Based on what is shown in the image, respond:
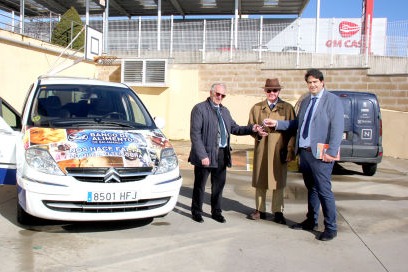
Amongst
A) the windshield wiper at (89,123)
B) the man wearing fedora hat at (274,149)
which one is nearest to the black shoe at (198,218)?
the man wearing fedora hat at (274,149)

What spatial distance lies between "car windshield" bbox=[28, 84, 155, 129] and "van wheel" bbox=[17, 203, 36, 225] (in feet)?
3.22

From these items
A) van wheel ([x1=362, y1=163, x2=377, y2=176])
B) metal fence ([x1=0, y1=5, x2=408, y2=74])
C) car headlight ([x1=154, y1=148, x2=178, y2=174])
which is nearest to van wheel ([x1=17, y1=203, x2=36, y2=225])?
car headlight ([x1=154, y1=148, x2=178, y2=174])

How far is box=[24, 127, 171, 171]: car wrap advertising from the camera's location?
448cm

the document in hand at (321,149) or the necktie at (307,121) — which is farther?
the necktie at (307,121)

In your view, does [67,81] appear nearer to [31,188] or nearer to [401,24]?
[31,188]

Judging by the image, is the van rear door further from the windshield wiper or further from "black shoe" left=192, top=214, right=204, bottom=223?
the windshield wiper

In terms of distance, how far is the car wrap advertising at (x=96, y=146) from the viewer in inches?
176

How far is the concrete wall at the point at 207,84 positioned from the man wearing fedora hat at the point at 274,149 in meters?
8.56

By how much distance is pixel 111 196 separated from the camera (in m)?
4.43

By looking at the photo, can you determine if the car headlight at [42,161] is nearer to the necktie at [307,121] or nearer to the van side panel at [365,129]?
the necktie at [307,121]

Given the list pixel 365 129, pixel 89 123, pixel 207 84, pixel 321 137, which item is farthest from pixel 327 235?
pixel 207 84

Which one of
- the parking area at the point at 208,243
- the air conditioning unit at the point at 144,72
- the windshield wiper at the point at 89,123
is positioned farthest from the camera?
the air conditioning unit at the point at 144,72

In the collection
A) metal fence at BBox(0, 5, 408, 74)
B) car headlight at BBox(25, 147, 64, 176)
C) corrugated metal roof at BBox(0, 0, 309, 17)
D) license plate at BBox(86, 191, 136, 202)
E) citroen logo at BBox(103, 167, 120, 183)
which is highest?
corrugated metal roof at BBox(0, 0, 309, 17)

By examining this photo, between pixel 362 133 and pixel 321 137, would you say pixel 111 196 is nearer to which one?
pixel 321 137
